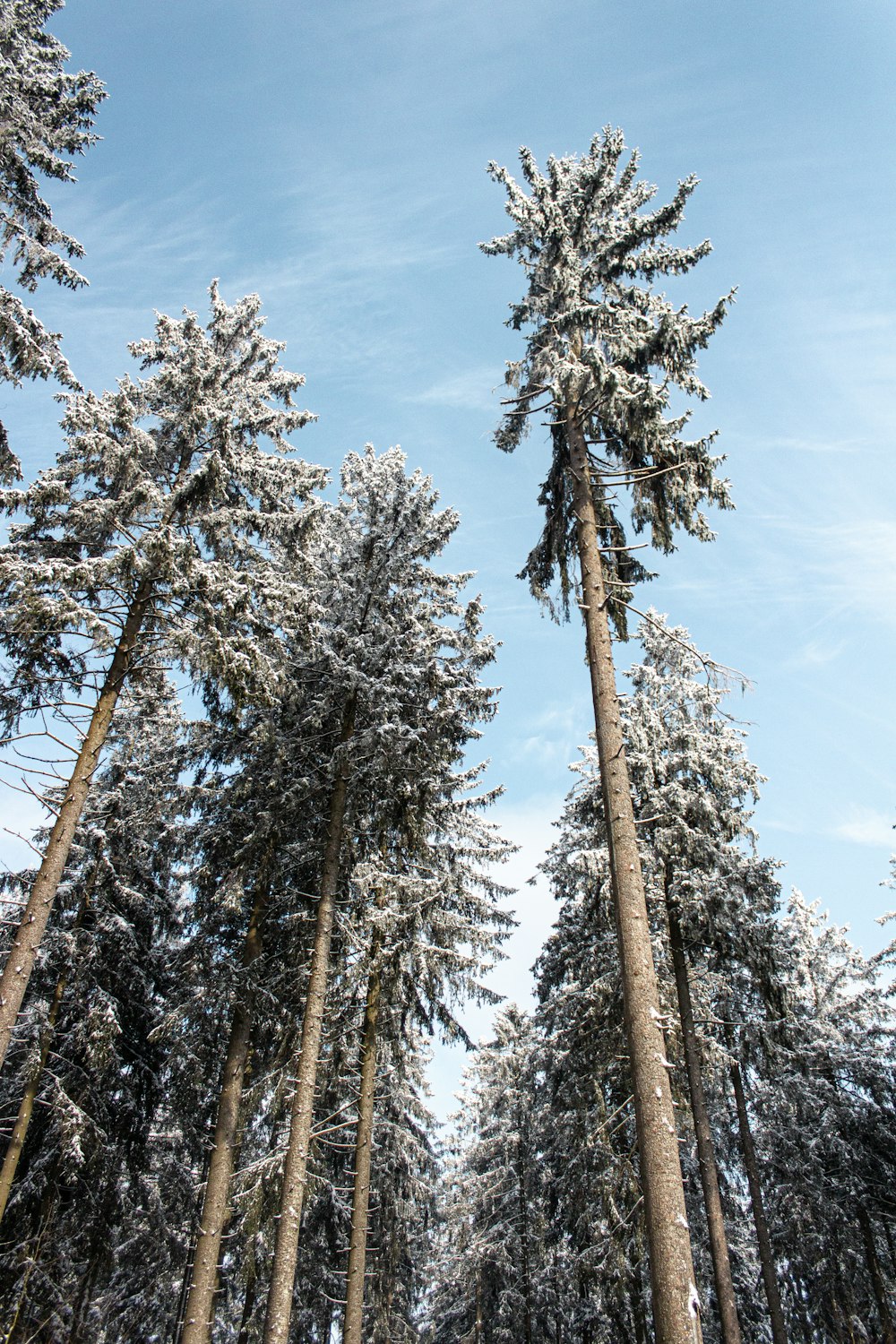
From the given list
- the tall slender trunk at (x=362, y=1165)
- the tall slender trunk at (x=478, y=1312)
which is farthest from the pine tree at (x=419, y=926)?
the tall slender trunk at (x=478, y=1312)

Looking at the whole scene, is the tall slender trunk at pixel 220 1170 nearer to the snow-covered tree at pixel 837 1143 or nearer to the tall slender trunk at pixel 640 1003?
the tall slender trunk at pixel 640 1003

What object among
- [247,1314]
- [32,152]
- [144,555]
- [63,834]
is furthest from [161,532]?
[247,1314]

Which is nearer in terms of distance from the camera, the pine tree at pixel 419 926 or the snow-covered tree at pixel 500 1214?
the pine tree at pixel 419 926

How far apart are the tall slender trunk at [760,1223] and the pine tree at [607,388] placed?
10.3m

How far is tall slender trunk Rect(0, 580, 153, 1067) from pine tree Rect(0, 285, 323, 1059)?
Answer: 0.06 ft

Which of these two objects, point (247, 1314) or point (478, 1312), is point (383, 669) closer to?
point (247, 1314)

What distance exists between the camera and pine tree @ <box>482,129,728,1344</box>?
938 centimetres

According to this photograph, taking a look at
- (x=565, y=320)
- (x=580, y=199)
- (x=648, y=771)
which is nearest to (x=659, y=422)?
(x=565, y=320)

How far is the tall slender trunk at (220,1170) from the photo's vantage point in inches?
412

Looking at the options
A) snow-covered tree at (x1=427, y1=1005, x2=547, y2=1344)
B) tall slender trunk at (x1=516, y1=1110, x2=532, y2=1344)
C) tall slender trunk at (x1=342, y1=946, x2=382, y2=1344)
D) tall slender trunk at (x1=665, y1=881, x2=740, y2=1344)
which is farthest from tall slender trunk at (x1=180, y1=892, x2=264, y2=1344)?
tall slender trunk at (x1=516, y1=1110, x2=532, y2=1344)

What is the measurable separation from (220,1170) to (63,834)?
5.99 metres

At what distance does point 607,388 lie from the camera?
9.95m

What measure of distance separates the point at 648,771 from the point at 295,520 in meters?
7.88

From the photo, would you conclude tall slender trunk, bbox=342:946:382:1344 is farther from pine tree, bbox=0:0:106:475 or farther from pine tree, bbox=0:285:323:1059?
pine tree, bbox=0:0:106:475
